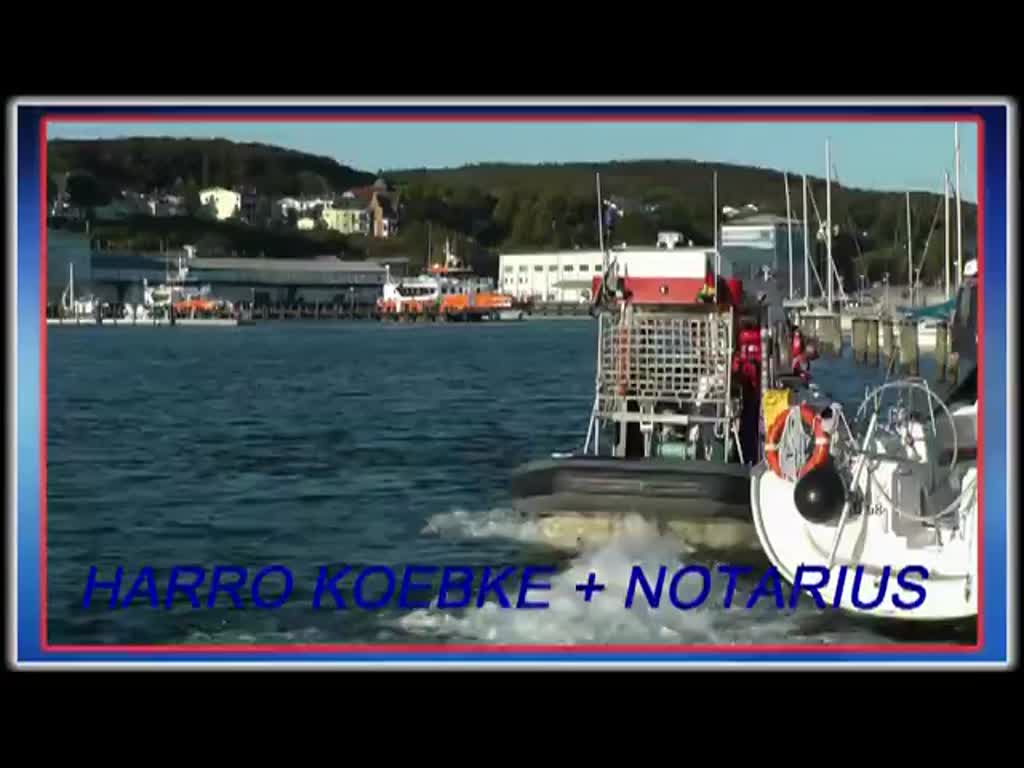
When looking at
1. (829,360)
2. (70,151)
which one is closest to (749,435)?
(70,151)

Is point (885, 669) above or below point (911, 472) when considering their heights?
below

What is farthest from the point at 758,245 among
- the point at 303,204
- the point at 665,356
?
the point at 303,204

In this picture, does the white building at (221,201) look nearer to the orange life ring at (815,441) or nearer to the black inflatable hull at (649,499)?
the black inflatable hull at (649,499)

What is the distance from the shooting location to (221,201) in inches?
496

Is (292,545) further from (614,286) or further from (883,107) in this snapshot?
(883,107)

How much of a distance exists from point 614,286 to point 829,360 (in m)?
10.4

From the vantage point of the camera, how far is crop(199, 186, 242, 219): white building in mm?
11578

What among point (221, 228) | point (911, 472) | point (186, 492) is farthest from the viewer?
point (186, 492)

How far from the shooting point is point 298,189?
1133 centimetres

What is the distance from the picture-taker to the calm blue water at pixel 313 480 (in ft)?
31.9
